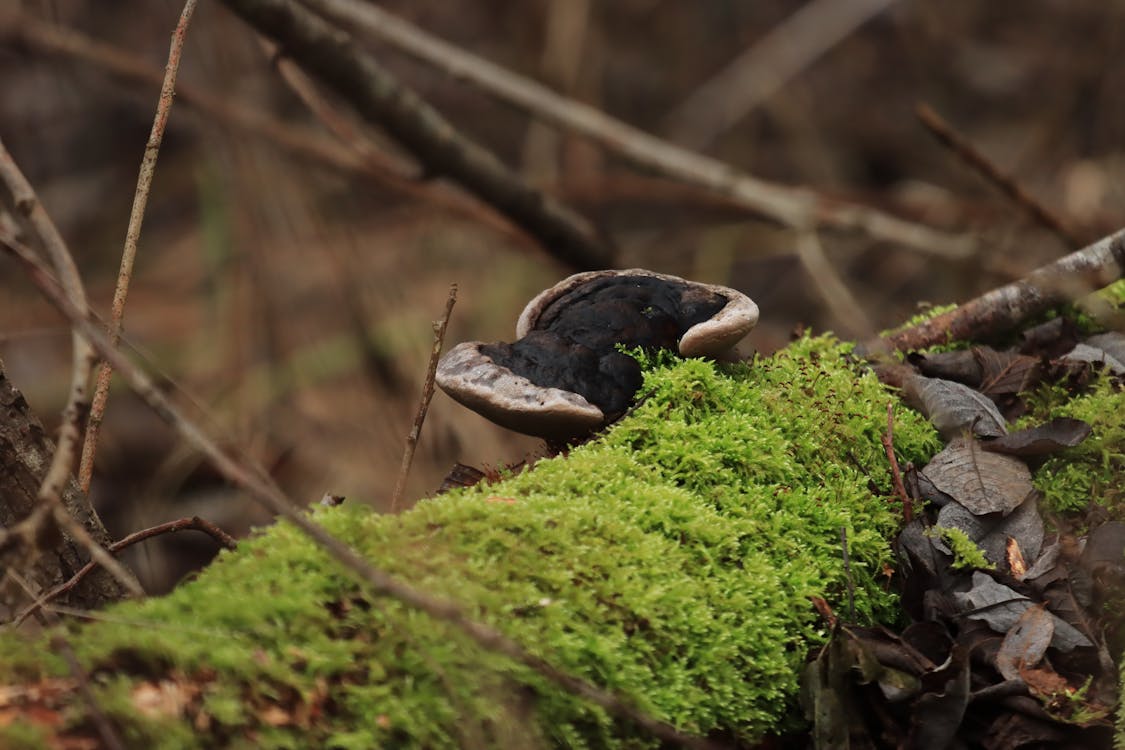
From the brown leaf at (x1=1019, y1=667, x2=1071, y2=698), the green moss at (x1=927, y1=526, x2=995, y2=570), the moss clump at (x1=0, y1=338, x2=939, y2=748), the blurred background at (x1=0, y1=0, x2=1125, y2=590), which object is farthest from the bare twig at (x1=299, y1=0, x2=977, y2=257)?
the brown leaf at (x1=1019, y1=667, x2=1071, y2=698)

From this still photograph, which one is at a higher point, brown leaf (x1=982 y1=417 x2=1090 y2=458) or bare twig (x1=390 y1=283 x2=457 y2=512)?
bare twig (x1=390 y1=283 x2=457 y2=512)

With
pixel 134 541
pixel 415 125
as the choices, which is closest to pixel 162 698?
pixel 134 541

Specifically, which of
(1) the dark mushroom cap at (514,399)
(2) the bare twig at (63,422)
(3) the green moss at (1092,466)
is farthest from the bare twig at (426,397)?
(3) the green moss at (1092,466)

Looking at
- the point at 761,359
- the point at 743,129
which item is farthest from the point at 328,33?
the point at 743,129

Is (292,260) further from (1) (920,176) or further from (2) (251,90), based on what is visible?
(1) (920,176)

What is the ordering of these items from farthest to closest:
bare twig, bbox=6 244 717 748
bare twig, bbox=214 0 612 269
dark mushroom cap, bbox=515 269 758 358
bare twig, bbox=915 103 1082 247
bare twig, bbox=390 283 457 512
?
bare twig, bbox=915 103 1082 247 → bare twig, bbox=214 0 612 269 → dark mushroom cap, bbox=515 269 758 358 → bare twig, bbox=390 283 457 512 → bare twig, bbox=6 244 717 748

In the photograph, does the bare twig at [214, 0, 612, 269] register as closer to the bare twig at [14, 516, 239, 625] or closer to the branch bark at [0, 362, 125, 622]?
the branch bark at [0, 362, 125, 622]
